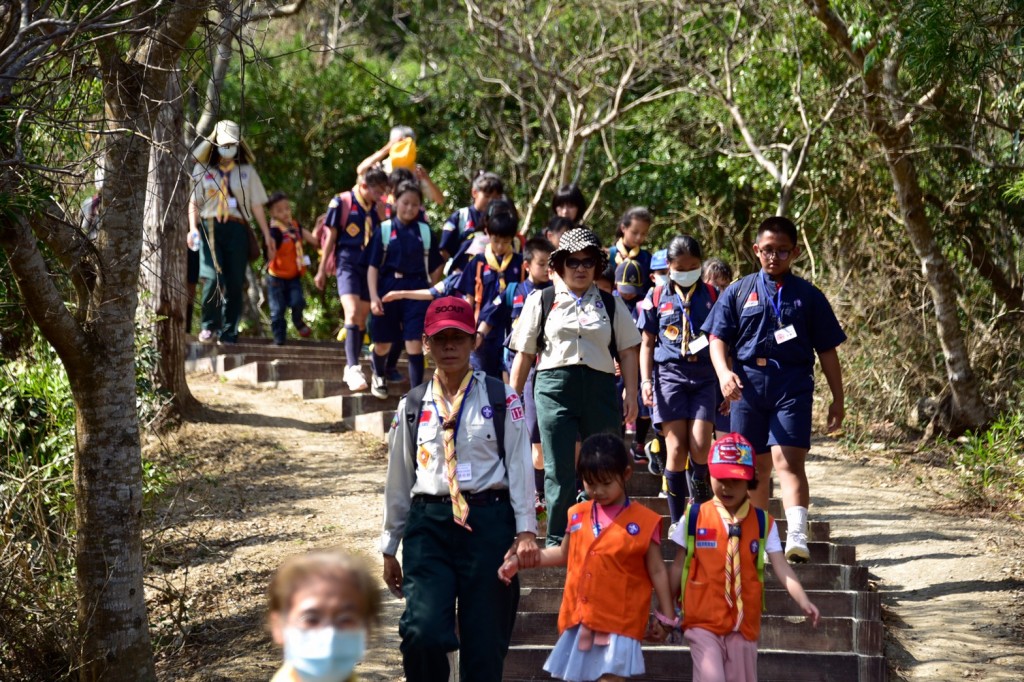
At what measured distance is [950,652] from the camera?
265 inches

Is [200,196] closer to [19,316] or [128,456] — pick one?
[19,316]

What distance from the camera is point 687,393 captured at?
7.36 meters

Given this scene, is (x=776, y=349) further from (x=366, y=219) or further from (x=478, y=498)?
(x=366, y=219)

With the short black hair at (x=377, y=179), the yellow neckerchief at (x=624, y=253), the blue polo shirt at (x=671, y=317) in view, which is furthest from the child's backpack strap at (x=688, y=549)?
the short black hair at (x=377, y=179)

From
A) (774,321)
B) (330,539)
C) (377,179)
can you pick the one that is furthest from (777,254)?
(377,179)

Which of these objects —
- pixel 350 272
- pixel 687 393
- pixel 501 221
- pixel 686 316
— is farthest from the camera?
pixel 350 272

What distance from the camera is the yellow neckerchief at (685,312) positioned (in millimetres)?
7402

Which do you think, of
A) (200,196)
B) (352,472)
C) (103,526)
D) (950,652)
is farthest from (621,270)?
(200,196)

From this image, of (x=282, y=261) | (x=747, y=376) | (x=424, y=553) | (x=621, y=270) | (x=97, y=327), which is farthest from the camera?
(x=282, y=261)

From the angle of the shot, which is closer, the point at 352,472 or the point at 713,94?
the point at 352,472

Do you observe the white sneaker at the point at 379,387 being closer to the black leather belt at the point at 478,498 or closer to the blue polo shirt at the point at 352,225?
the blue polo shirt at the point at 352,225

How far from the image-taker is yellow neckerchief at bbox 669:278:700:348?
24.3 feet

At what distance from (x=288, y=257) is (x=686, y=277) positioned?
6421 mm

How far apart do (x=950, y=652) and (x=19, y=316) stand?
6.11 metres
